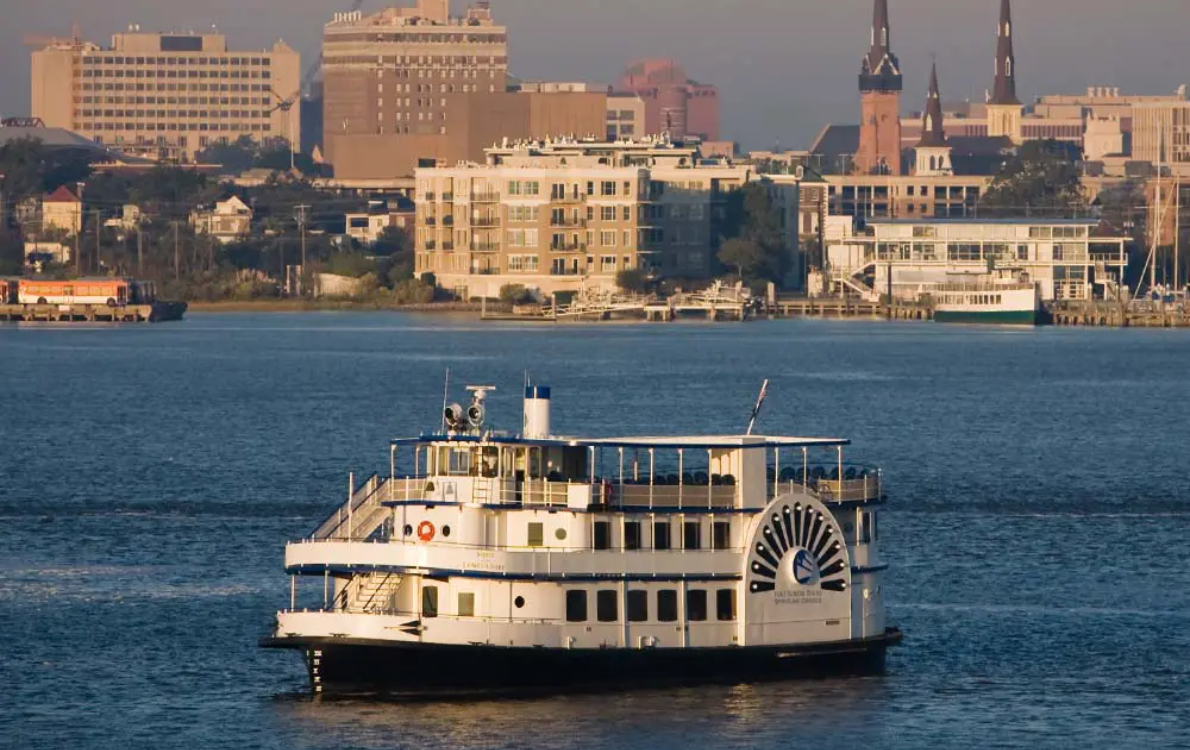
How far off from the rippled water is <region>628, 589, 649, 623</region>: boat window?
4.27 feet

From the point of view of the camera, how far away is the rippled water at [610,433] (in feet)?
156

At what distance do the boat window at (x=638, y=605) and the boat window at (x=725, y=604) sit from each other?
1275 millimetres

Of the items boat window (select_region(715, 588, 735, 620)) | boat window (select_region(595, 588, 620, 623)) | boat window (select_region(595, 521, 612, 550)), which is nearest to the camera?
boat window (select_region(595, 588, 620, 623))

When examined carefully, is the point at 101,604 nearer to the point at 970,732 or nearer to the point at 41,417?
the point at 970,732

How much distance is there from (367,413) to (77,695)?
65.8m

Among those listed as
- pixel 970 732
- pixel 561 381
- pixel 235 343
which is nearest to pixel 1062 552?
pixel 970 732

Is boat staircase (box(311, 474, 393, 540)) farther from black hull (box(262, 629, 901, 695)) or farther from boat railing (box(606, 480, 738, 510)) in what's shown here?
boat railing (box(606, 480, 738, 510))

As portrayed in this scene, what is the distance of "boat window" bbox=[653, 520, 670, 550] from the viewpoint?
49188 mm

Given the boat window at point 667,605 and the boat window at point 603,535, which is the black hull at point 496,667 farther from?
the boat window at point 603,535

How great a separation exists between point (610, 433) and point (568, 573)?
5084 cm

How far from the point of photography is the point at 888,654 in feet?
175

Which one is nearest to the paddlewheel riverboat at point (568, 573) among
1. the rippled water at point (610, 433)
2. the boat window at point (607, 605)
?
the boat window at point (607, 605)

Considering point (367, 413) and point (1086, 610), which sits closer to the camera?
point (1086, 610)

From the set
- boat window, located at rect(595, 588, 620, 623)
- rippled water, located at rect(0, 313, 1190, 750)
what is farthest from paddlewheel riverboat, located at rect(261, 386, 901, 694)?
rippled water, located at rect(0, 313, 1190, 750)
